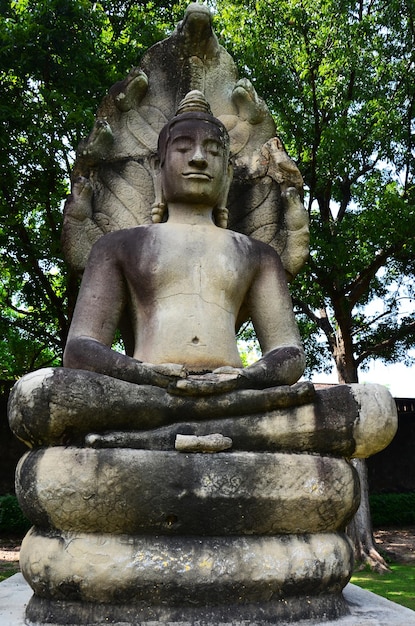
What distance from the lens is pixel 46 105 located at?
26.7 ft

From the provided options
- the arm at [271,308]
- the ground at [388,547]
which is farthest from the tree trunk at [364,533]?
the arm at [271,308]

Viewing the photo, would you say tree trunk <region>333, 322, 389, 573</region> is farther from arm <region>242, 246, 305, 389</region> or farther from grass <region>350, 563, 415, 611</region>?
arm <region>242, 246, 305, 389</region>

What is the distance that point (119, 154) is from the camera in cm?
495

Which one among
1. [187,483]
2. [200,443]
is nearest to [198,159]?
[200,443]

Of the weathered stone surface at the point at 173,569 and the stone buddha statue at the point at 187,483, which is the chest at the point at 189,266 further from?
the weathered stone surface at the point at 173,569

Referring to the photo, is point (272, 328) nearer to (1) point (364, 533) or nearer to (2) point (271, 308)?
(2) point (271, 308)

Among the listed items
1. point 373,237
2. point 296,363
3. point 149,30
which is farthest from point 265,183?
point 149,30

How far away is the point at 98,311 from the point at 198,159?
3.84ft

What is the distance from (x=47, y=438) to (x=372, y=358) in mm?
10634

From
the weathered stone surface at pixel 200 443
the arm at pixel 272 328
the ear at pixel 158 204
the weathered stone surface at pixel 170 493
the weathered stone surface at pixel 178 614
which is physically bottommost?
the weathered stone surface at pixel 178 614

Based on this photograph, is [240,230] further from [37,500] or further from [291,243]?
[37,500]

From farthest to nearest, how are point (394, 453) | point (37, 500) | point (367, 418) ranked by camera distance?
point (394, 453), point (367, 418), point (37, 500)

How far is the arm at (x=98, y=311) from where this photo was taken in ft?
11.6

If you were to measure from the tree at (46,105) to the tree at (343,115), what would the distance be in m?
1.79
